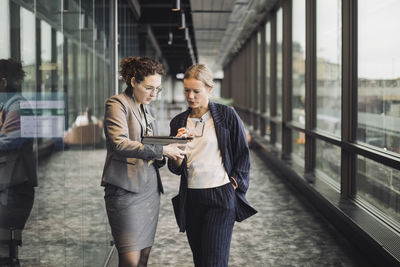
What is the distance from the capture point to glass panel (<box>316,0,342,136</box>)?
652 cm

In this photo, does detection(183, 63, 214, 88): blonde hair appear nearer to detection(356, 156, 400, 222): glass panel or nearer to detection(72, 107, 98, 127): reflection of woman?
detection(72, 107, 98, 127): reflection of woman

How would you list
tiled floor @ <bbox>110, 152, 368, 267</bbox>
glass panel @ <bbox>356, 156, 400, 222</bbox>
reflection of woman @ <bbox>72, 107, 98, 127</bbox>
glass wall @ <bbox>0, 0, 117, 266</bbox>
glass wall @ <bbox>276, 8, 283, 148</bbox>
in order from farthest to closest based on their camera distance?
glass wall @ <bbox>276, 8, 283, 148</bbox> → glass panel @ <bbox>356, 156, 400, 222</bbox> → tiled floor @ <bbox>110, 152, 368, 267</bbox> → reflection of woman @ <bbox>72, 107, 98, 127</bbox> → glass wall @ <bbox>0, 0, 117, 266</bbox>

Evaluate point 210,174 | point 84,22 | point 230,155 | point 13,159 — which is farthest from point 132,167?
point 84,22

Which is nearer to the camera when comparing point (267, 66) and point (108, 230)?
point (108, 230)

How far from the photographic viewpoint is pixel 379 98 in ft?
16.3

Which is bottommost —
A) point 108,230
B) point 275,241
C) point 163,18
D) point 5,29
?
point 275,241

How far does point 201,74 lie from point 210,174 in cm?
54

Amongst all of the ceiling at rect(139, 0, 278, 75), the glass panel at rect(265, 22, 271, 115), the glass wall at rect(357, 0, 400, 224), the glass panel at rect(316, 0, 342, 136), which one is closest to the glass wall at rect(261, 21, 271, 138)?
the glass panel at rect(265, 22, 271, 115)

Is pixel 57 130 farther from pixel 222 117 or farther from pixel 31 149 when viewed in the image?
pixel 222 117

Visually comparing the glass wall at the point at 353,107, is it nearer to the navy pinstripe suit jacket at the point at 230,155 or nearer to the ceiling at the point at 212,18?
the navy pinstripe suit jacket at the point at 230,155

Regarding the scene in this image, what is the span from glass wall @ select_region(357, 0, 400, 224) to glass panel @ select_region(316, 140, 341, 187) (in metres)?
0.90

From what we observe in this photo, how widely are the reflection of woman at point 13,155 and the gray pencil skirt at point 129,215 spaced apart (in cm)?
51

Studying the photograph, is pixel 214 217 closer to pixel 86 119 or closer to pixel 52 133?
pixel 52 133

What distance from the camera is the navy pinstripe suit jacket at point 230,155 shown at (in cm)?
267
